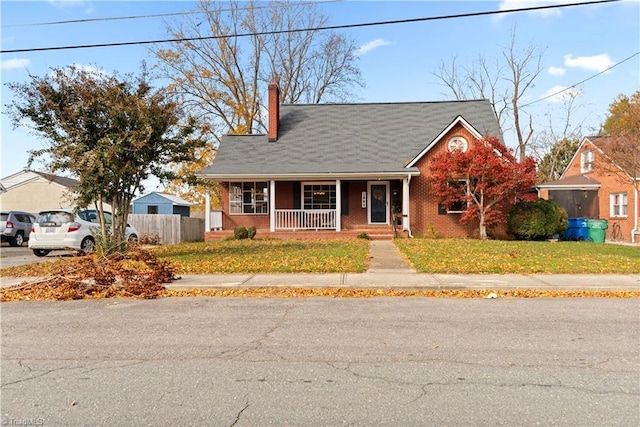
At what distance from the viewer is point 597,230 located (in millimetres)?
20484

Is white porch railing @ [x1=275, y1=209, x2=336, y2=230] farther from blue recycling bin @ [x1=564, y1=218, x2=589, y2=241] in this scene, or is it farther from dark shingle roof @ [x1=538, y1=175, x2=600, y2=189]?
dark shingle roof @ [x1=538, y1=175, x2=600, y2=189]

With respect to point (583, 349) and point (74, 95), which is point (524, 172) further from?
point (74, 95)

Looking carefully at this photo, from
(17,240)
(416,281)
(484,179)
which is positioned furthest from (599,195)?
(17,240)

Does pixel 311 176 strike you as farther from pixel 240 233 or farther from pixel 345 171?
pixel 240 233

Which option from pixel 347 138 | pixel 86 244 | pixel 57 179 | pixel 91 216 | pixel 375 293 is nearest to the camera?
pixel 375 293

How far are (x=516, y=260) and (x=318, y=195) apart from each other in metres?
11.9

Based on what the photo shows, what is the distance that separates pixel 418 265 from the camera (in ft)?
36.7

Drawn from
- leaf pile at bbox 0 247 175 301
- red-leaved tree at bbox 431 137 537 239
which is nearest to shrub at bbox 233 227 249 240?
red-leaved tree at bbox 431 137 537 239

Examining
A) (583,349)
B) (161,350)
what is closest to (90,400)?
(161,350)

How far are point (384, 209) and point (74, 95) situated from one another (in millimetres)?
14451

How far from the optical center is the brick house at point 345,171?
813 inches

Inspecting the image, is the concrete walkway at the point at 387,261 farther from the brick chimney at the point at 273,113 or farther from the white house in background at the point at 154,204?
the white house in background at the point at 154,204

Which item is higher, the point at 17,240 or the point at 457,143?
the point at 457,143

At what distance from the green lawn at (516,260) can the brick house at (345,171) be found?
573cm
